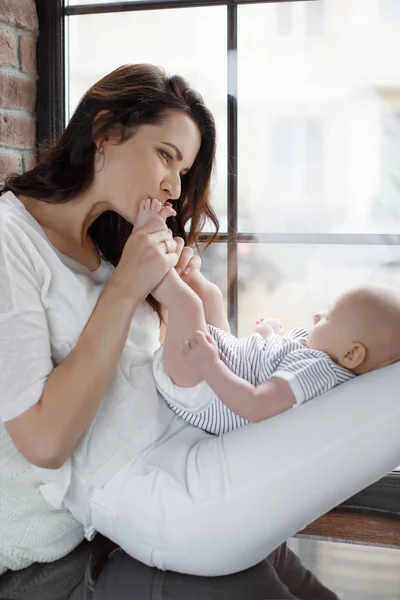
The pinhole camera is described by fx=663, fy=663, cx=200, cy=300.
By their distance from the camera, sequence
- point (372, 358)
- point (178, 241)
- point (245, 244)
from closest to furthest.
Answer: point (372, 358)
point (178, 241)
point (245, 244)

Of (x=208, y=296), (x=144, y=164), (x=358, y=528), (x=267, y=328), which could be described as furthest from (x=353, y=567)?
(x=144, y=164)

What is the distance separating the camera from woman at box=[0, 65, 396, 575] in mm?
1255

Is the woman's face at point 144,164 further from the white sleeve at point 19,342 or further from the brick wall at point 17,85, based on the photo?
the brick wall at point 17,85

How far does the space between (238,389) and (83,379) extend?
0.31 meters

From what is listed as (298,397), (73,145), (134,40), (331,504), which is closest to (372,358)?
(298,397)

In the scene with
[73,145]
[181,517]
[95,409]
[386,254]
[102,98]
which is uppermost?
[102,98]

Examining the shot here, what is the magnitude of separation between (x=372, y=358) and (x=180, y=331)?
15.8 inches

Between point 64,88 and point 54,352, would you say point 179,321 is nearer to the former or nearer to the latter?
point 54,352

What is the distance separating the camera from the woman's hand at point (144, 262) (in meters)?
1.37

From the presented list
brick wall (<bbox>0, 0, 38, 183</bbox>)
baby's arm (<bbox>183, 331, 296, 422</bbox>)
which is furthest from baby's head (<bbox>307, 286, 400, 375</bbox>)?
brick wall (<bbox>0, 0, 38, 183</bbox>)

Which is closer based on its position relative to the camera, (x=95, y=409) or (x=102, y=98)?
(x=95, y=409)

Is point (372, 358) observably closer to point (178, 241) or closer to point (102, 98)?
point (178, 241)

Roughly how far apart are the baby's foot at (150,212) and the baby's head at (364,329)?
430 mm

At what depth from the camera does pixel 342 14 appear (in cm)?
191
